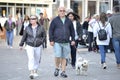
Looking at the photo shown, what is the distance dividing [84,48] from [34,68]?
11.7 meters

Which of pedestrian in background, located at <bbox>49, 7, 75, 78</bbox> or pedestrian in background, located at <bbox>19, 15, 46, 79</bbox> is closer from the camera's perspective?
pedestrian in background, located at <bbox>19, 15, 46, 79</bbox>

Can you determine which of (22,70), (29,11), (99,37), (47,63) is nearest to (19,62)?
(47,63)

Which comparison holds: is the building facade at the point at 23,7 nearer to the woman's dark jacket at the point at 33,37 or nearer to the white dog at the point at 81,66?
the white dog at the point at 81,66

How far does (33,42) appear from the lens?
11984 millimetres

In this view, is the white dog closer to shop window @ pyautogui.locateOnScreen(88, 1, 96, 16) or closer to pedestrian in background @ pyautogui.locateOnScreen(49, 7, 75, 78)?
pedestrian in background @ pyautogui.locateOnScreen(49, 7, 75, 78)

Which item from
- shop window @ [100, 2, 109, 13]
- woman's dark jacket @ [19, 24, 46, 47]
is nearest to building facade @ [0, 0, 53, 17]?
shop window @ [100, 2, 109, 13]

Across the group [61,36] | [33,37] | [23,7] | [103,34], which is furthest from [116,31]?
[23,7]

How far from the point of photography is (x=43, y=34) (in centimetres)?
1217

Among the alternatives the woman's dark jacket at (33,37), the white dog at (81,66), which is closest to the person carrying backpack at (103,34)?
the white dog at (81,66)

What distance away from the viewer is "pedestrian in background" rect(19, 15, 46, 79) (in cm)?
1197

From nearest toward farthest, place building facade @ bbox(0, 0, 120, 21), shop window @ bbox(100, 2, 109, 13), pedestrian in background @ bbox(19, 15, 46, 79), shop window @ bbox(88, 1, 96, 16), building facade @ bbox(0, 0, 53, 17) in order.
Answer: pedestrian in background @ bbox(19, 15, 46, 79) < building facade @ bbox(0, 0, 53, 17) < building facade @ bbox(0, 0, 120, 21) < shop window @ bbox(88, 1, 96, 16) < shop window @ bbox(100, 2, 109, 13)

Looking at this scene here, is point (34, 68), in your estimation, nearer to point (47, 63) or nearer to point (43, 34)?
point (43, 34)

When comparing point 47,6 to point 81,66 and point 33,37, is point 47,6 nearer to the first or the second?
point 81,66

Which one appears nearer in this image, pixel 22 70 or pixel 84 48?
pixel 22 70
